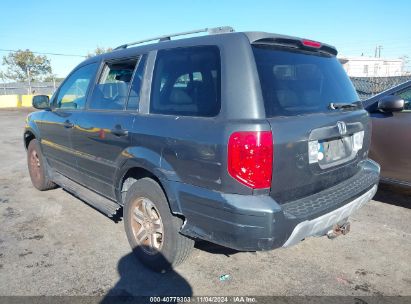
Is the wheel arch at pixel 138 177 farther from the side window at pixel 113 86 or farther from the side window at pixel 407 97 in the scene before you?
the side window at pixel 407 97

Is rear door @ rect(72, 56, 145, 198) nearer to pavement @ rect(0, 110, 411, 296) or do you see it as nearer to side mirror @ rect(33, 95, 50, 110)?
pavement @ rect(0, 110, 411, 296)

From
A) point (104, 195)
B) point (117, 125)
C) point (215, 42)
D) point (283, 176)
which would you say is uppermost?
point (215, 42)

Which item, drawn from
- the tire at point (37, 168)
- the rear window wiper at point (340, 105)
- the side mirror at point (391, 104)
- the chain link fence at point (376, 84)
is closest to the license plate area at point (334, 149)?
the rear window wiper at point (340, 105)

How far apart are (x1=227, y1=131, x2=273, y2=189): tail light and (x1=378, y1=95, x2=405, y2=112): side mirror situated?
8.71 feet

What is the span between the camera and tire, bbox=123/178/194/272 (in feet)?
9.32

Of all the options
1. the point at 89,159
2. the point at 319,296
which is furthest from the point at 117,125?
the point at 319,296

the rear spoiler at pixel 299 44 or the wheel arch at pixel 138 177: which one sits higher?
the rear spoiler at pixel 299 44

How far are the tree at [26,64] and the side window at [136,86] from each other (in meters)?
60.0

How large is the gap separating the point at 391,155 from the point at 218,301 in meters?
2.94

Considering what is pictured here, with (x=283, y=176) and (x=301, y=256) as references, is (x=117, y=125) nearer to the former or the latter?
(x=283, y=176)

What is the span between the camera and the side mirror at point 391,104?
13.5 feet

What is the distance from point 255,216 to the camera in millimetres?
2219

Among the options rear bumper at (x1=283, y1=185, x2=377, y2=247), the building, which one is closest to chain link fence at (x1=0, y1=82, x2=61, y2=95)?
rear bumper at (x1=283, y1=185, x2=377, y2=247)

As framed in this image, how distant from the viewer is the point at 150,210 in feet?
10.0
